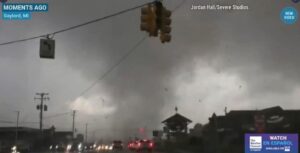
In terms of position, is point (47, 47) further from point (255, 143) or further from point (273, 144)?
point (273, 144)

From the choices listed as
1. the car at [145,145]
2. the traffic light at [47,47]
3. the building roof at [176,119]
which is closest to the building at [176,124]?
the building roof at [176,119]

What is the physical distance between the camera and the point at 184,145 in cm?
7669

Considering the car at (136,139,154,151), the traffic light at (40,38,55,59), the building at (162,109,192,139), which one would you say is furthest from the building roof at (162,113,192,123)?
the traffic light at (40,38,55,59)

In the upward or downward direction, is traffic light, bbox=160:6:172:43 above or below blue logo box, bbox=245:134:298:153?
above

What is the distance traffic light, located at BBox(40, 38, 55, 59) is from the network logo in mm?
9529

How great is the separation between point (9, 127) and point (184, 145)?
93.7 m

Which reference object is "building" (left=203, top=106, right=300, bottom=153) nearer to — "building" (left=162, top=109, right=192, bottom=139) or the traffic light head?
"building" (left=162, top=109, right=192, bottom=139)

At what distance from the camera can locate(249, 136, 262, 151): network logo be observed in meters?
18.7

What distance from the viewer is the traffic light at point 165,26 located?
1978 centimetres

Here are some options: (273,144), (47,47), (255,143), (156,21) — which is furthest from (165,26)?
(47,47)

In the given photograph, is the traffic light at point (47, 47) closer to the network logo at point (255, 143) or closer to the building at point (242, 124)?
the network logo at point (255, 143)

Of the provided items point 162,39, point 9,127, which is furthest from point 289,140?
point 9,127

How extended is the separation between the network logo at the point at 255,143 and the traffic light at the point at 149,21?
5.25 m

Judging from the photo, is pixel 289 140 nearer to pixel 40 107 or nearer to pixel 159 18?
pixel 159 18
